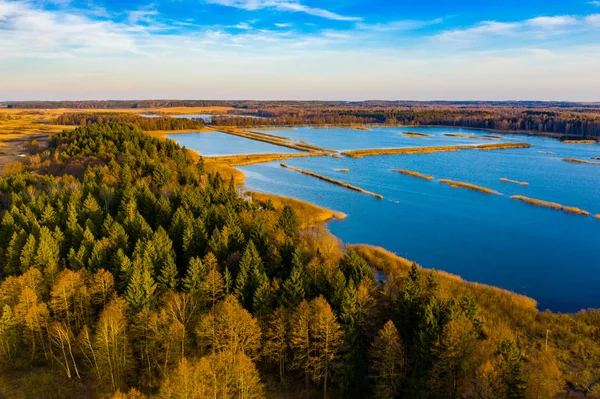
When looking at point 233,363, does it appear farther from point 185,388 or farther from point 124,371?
point 124,371

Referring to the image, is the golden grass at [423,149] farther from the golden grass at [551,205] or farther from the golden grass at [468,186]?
the golden grass at [551,205]

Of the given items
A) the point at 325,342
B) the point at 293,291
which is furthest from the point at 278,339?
the point at 293,291

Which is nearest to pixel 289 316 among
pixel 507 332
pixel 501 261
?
pixel 507 332

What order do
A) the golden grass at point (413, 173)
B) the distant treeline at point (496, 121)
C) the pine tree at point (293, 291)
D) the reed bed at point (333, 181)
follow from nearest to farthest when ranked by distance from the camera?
the pine tree at point (293, 291), the reed bed at point (333, 181), the golden grass at point (413, 173), the distant treeline at point (496, 121)

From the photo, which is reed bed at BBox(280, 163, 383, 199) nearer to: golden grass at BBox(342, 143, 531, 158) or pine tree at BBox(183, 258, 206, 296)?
golden grass at BBox(342, 143, 531, 158)

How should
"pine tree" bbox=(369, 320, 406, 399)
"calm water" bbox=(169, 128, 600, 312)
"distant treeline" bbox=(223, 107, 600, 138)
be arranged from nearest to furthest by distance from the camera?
"pine tree" bbox=(369, 320, 406, 399), "calm water" bbox=(169, 128, 600, 312), "distant treeline" bbox=(223, 107, 600, 138)

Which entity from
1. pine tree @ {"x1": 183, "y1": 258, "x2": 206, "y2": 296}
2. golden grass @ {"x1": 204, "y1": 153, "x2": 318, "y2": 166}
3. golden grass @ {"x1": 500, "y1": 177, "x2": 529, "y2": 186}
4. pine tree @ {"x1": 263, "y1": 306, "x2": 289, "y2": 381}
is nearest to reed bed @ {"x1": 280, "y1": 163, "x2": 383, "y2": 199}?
golden grass @ {"x1": 204, "y1": 153, "x2": 318, "y2": 166}

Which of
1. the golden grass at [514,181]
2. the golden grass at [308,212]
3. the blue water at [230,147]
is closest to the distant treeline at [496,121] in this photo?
the blue water at [230,147]
